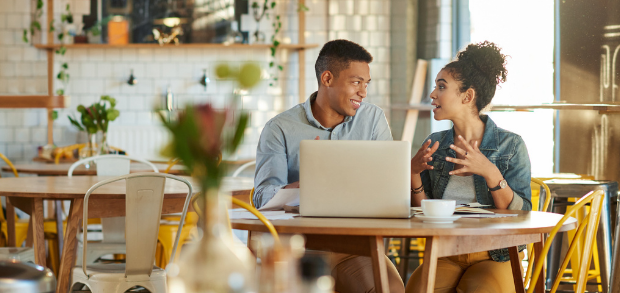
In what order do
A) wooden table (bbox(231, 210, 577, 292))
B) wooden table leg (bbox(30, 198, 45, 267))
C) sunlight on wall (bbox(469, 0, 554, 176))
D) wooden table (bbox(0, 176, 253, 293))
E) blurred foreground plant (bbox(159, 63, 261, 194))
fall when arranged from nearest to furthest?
blurred foreground plant (bbox(159, 63, 261, 194))
wooden table (bbox(231, 210, 577, 292))
wooden table (bbox(0, 176, 253, 293))
wooden table leg (bbox(30, 198, 45, 267))
sunlight on wall (bbox(469, 0, 554, 176))

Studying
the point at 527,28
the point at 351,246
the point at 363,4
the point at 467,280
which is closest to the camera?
the point at 351,246

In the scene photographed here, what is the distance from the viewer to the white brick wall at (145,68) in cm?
598

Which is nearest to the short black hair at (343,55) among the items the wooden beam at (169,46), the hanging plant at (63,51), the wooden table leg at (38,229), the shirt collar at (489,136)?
the shirt collar at (489,136)

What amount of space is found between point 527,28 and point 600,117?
89 centimetres

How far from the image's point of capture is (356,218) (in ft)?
5.65

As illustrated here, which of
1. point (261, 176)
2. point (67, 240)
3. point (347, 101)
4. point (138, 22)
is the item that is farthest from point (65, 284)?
point (138, 22)

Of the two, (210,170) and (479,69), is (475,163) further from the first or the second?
(210,170)

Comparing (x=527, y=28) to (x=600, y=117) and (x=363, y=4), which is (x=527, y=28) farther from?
(x=363, y=4)

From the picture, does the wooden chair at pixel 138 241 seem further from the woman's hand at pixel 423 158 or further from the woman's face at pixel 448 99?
the woman's face at pixel 448 99

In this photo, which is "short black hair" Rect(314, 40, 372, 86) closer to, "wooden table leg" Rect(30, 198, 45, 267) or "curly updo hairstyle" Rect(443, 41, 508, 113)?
"curly updo hairstyle" Rect(443, 41, 508, 113)

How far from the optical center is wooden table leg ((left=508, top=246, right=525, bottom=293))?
6.43 feet

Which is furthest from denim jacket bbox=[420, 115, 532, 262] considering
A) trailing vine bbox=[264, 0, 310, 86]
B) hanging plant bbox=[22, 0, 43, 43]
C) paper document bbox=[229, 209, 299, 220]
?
hanging plant bbox=[22, 0, 43, 43]

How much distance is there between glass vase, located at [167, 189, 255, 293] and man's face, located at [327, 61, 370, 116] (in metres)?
1.81

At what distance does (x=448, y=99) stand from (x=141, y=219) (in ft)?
3.84
